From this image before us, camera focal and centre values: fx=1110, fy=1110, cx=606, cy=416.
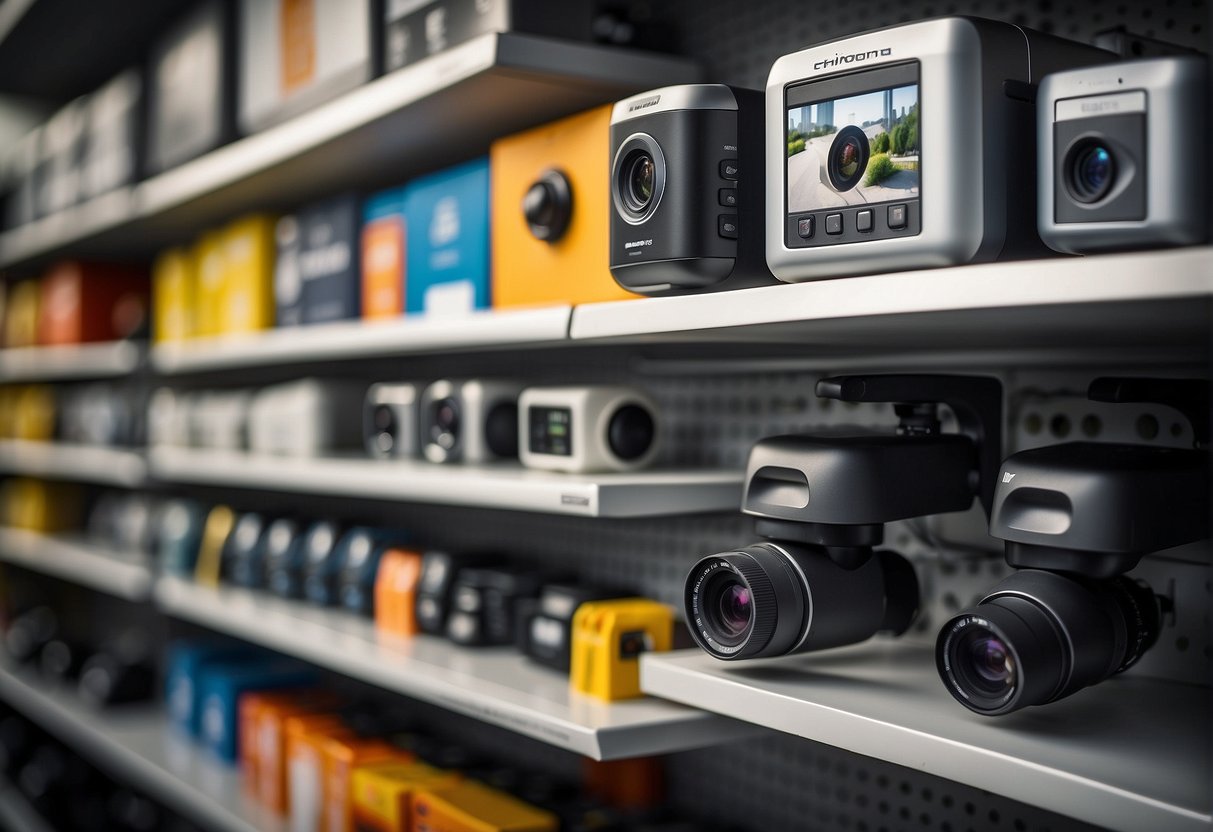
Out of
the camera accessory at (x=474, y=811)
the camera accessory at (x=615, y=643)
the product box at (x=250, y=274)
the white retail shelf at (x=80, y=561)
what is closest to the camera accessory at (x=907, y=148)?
the camera accessory at (x=615, y=643)

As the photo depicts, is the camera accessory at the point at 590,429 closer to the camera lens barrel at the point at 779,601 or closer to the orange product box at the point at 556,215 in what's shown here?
the orange product box at the point at 556,215

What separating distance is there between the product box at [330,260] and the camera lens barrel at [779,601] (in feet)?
3.89

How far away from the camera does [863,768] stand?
1.58 meters

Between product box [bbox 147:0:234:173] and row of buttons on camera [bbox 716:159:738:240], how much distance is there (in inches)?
59.4

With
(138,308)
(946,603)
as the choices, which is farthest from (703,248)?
(138,308)

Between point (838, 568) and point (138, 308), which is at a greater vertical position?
point (138, 308)

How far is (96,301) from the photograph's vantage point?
3432 mm

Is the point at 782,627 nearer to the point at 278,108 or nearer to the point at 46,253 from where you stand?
the point at 278,108

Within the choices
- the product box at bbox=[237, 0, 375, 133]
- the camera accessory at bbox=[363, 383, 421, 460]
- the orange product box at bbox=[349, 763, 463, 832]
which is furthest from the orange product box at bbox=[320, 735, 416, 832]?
the product box at bbox=[237, 0, 375, 133]

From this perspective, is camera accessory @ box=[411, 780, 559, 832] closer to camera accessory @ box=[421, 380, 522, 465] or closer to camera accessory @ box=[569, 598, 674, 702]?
Result: camera accessory @ box=[569, 598, 674, 702]

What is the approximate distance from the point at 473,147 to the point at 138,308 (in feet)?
6.31

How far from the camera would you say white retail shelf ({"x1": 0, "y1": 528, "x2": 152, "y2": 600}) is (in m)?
2.82

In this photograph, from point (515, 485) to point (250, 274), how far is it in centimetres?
119

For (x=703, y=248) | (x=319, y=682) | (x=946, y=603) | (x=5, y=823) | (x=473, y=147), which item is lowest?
(x=5, y=823)
